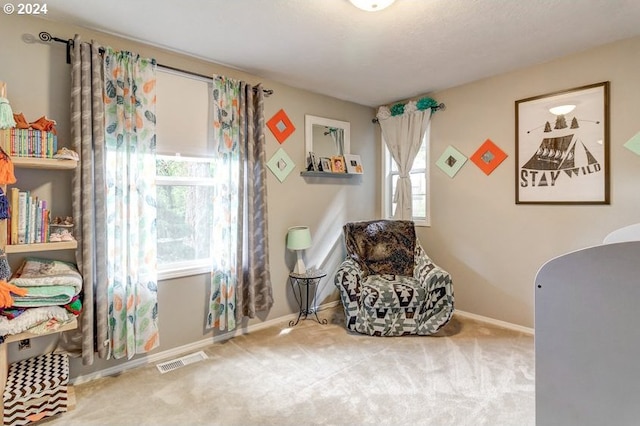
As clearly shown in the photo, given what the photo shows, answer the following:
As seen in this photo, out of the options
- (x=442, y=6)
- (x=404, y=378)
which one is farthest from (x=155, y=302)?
(x=442, y=6)

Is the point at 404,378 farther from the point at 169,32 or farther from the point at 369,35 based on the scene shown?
the point at 169,32

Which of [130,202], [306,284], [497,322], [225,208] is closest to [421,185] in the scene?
[497,322]

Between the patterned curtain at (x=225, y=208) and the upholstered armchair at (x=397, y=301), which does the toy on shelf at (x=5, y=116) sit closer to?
the patterned curtain at (x=225, y=208)

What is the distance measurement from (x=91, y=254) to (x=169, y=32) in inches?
63.7

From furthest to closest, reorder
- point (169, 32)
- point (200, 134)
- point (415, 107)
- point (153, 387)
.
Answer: point (415, 107)
point (200, 134)
point (169, 32)
point (153, 387)

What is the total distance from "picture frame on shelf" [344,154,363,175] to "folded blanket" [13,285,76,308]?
2789mm

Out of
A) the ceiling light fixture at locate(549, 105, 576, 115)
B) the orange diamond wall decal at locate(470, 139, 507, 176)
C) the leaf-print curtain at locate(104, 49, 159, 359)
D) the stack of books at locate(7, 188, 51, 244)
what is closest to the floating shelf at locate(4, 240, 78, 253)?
the stack of books at locate(7, 188, 51, 244)

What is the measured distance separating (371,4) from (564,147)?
2115 mm

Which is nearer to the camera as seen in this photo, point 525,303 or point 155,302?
point 155,302

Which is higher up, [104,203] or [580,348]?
[104,203]

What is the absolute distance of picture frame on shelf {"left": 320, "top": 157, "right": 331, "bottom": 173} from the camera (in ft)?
11.8

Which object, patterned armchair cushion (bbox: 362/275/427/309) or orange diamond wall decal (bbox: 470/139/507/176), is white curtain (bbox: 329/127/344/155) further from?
patterned armchair cushion (bbox: 362/275/427/309)

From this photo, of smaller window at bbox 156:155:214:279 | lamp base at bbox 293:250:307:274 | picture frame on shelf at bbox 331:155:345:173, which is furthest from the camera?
picture frame on shelf at bbox 331:155:345:173

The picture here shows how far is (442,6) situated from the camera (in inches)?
80.0
